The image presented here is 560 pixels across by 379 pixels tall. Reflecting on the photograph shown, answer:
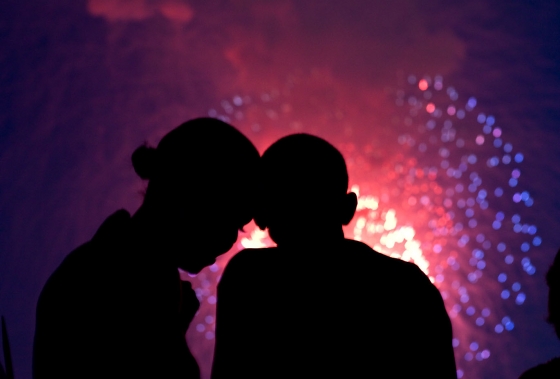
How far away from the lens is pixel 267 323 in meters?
0.97

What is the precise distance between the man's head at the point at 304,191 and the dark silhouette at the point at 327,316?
0.03 metres

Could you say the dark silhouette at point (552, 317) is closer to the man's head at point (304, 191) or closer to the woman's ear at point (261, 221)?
the man's head at point (304, 191)

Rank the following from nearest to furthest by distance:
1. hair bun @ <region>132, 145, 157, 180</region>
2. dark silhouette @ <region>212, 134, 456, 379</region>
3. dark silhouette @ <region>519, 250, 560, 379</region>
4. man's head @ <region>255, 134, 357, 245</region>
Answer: dark silhouette @ <region>212, 134, 456, 379</region>, man's head @ <region>255, 134, 357, 245</region>, hair bun @ <region>132, 145, 157, 180</region>, dark silhouette @ <region>519, 250, 560, 379</region>

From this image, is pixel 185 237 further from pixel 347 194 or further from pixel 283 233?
pixel 347 194

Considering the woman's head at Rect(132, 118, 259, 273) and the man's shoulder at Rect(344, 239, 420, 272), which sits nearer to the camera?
the man's shoulder at Rect(344, 239, 420, 272)

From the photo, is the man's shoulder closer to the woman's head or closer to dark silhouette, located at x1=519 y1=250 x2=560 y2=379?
the woman's head

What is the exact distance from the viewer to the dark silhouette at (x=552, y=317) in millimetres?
1435

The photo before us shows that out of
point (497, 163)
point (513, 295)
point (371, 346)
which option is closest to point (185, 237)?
point (371, 346)

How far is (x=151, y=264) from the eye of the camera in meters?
1.11

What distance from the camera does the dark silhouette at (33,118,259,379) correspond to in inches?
39.2

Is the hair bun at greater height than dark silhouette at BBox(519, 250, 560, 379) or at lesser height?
greater

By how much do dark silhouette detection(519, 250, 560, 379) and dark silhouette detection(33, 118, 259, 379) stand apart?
3.21 ft

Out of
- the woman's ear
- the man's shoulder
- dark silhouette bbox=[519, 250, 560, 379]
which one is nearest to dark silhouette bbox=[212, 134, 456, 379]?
the man's shoulder

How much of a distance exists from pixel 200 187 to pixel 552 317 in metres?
1.21
